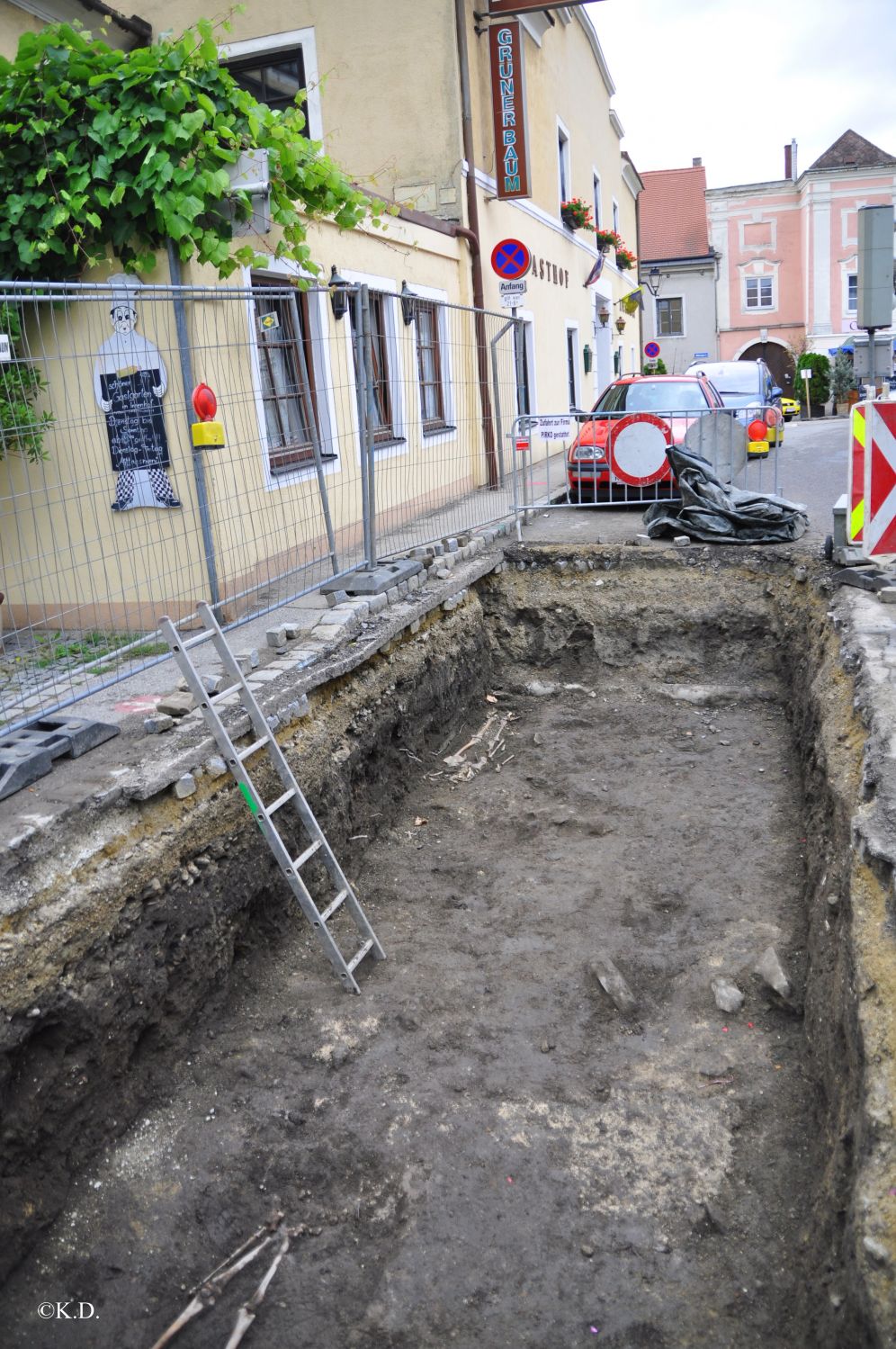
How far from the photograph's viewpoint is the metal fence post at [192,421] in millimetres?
5766

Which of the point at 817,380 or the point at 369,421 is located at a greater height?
the point at 817,380

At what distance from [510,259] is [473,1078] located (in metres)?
9.44

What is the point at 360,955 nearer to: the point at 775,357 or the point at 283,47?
the point at 283,47

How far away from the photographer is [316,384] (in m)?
7.62

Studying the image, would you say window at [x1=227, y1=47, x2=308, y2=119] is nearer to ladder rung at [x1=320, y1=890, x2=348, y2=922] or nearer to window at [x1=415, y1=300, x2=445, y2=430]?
window at [x1=415, y1=300, x2=445, y2=430]

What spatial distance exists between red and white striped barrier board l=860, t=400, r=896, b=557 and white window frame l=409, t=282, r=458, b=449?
3.46 metres

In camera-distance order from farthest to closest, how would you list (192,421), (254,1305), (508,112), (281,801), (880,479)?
(508,112) → (880,479) → (192,421) → (281,801) → (254,1305)

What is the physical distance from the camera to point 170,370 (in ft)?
19.9

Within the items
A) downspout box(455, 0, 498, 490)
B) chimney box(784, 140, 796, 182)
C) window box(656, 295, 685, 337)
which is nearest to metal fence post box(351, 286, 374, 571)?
downspout box(455, 0, 498, 490)

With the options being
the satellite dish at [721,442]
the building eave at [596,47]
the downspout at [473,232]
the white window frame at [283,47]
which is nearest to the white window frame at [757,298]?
the building eave at [596,47]

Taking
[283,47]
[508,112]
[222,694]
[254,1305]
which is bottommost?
[254,1305]

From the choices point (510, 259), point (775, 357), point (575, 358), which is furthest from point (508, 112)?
point (775, 357)

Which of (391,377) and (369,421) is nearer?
→ (369,421)

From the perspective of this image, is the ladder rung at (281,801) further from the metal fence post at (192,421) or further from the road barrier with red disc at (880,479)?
the road barrier with red disc at (880,479)
